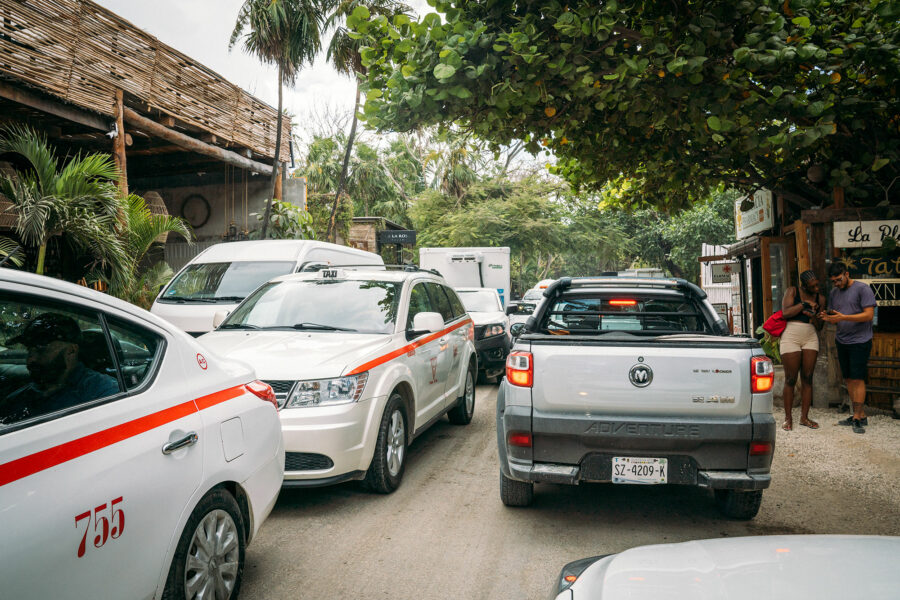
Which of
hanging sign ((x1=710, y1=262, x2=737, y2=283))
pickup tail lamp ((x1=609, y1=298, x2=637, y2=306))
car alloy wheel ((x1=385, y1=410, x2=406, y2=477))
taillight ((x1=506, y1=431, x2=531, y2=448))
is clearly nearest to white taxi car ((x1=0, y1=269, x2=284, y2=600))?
taillight ((x1=506, y1=431, x2=531, y2=448))

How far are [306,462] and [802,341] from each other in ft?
19.5

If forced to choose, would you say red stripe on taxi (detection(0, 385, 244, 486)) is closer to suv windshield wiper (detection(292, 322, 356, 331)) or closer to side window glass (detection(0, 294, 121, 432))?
side window glass (detection(0, 294, 121, 432))

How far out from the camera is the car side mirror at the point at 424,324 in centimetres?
573

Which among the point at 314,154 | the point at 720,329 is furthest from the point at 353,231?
the point at 720,329

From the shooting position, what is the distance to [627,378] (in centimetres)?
412

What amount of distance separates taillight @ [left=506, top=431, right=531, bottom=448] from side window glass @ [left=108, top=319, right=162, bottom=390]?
231cm

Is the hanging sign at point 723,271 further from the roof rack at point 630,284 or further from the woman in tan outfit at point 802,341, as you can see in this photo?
the roof rack at point 630,284

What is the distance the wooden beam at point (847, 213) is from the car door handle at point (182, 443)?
8182 millimetres

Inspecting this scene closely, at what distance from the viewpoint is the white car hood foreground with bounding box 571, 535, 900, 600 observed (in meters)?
1.67

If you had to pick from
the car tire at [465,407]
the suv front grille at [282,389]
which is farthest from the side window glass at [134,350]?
the car tire at [465,407]

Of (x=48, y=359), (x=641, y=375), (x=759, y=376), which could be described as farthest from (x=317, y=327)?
(x=759, y=376)

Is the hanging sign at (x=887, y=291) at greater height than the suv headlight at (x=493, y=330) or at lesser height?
greater

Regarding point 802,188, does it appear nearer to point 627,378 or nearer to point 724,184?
point 724,184

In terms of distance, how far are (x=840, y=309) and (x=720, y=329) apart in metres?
3.34
